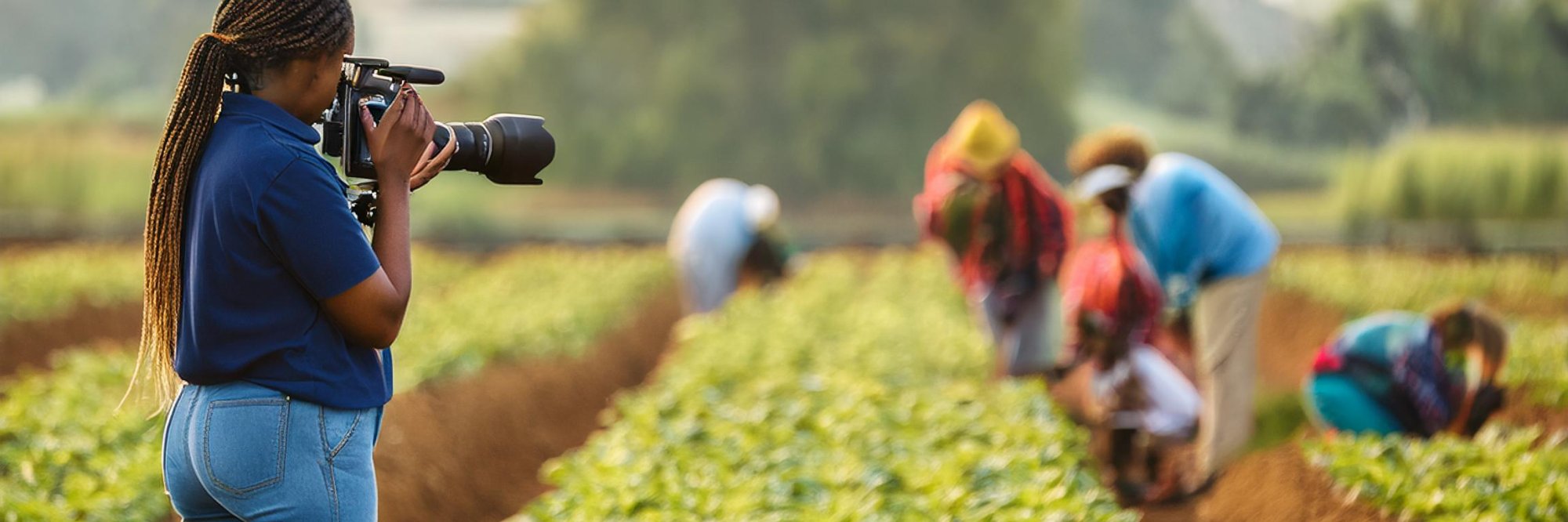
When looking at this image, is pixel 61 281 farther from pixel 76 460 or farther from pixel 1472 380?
pixel 1472 380

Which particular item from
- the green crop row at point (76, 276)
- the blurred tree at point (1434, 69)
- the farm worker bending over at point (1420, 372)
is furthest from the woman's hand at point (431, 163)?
the blurred tree at point (1434, 69)

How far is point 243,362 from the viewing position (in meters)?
2.56

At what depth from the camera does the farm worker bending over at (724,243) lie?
487 inches

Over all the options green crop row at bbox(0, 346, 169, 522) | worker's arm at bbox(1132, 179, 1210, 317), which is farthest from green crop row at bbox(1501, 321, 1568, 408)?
green crop row at bbox(0, 346, 169, 522)

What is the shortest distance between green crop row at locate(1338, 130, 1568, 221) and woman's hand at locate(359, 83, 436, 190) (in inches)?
780

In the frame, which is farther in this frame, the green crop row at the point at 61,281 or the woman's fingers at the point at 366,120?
the green crop row at the point at 61,281

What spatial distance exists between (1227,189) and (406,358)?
469 cm

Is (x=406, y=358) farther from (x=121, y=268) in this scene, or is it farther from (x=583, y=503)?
(x=121, y=268)

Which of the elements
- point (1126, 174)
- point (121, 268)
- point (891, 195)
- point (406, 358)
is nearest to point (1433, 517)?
point (1126, 174)

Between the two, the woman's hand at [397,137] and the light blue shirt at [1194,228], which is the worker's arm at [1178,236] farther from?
the woman's hand at [397,137]

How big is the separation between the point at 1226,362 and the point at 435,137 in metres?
5.26

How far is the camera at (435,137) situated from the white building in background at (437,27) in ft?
143

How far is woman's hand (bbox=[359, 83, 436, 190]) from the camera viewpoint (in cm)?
269

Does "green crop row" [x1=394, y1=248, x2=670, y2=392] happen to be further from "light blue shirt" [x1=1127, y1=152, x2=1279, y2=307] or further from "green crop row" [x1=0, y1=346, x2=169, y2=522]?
"light blue shirt" [x1=1127, y1=152, x2=1279, y2=307]
